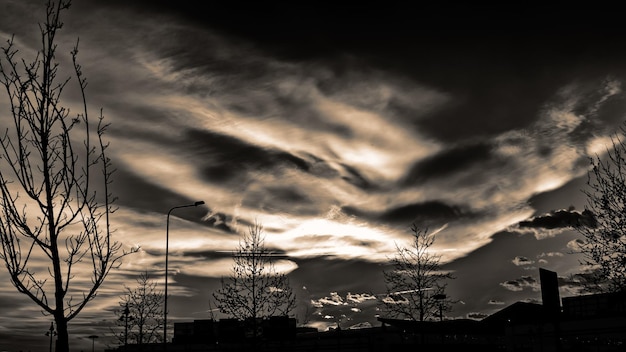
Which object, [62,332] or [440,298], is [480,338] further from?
[62,332]

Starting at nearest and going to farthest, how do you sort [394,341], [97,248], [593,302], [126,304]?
[97,248] < [394,341] < [593,302] < [126,304]

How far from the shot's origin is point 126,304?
60500 mm

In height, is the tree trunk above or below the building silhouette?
above

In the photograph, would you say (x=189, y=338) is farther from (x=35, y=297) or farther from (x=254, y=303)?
(x=35, y=297)

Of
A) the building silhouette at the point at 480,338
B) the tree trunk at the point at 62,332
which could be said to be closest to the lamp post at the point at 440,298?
the building silhouette at the point at 480,338

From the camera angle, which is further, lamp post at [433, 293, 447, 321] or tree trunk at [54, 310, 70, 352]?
lamp post at [433, 293, 447, 321]

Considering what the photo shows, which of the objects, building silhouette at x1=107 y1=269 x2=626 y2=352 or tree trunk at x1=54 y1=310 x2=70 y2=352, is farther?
building silhouette at x1=107 y1=269 x2=626 y2=352

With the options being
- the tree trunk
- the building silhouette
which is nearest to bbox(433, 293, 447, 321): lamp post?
the building silhouette

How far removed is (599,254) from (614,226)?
136 centimetres

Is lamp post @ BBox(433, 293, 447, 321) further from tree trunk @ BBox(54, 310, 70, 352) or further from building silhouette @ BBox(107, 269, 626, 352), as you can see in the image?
tree trunk @ BBox(54, 310, 70, 352)

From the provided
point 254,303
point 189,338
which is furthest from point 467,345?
point 189,338

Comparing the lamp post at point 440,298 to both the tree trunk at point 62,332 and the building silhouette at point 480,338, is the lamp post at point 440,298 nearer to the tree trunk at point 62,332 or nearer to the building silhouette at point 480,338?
the building silhouette at point 480,338

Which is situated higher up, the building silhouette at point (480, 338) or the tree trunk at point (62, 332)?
the tree trunk at point (62, 332)

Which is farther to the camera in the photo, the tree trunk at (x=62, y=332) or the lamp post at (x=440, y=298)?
the lamp post at (x=440, y=298)
